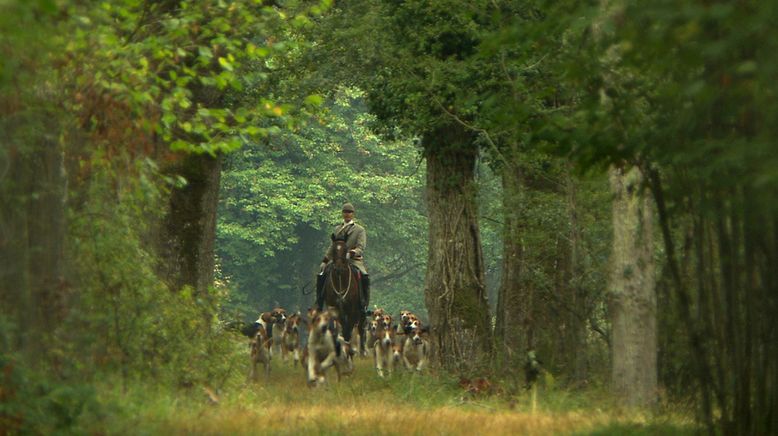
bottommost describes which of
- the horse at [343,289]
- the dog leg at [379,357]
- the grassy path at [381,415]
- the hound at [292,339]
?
the grassy path at [381,415]

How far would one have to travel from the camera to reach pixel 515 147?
2169cm

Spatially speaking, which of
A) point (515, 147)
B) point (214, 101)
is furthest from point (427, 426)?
point (214, 101)

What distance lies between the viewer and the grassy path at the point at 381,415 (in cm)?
1191

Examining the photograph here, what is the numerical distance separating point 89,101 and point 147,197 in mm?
1401

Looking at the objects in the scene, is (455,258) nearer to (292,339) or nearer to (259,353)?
(259,353)

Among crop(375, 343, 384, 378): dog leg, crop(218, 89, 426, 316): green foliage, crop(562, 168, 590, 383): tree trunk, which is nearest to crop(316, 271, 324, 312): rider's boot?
crop(375, 343, 384, 378): dog leg

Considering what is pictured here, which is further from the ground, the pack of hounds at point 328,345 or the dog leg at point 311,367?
the pack of hounds at point 328,345

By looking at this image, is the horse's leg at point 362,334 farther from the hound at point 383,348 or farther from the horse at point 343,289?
the hound at point 383,348

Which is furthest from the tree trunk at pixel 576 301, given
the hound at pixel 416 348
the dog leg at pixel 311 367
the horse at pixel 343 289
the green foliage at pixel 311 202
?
the green foliage at pixel 311 202

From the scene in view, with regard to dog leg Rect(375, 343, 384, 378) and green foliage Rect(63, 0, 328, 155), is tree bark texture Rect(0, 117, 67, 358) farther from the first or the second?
dog leg Rect(375, 343, 384, 378)

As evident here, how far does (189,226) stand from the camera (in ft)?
72.6

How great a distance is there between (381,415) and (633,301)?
12.8 ft

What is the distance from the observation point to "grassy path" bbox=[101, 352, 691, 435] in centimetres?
1191

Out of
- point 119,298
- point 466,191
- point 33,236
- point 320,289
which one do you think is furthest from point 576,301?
point 33,236
